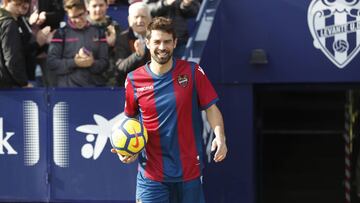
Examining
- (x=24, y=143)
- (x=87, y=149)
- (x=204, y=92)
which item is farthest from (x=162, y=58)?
(x=24, y=143)

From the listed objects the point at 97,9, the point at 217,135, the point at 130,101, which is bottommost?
the point at 217,135

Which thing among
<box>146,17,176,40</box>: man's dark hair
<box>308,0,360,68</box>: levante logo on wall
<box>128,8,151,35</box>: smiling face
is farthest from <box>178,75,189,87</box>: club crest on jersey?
<box>308,0,360,68</box>: levante logo on wall

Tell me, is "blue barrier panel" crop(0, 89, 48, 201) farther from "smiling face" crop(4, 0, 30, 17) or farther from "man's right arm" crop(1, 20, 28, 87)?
"smiling face" crop(4, 0, 30, 17)

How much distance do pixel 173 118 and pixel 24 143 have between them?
95.3 inches

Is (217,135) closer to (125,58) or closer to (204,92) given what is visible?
(204,92)

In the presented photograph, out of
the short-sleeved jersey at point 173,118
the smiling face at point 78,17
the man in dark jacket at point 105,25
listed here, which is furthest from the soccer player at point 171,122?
the man in dark jacket at point 105,25

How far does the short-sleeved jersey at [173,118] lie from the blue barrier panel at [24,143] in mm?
1994

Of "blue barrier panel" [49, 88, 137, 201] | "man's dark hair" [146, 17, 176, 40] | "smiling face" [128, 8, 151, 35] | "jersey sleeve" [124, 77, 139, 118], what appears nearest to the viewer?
"man's dark hair" [146, 17, 176, 40]

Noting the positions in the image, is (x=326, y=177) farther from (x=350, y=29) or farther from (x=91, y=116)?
(x=91, y=116)

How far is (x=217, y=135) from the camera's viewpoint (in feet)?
22.0

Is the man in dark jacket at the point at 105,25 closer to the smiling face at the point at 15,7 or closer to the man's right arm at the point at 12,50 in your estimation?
the smiling face at the point at 15,7

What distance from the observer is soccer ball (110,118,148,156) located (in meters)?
6.75

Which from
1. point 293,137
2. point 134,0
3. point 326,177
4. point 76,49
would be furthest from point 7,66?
point 293,137

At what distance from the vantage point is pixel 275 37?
9.66 meters
